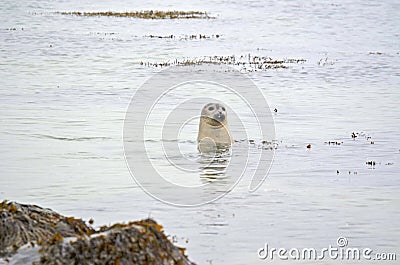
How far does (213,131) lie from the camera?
1806 cm

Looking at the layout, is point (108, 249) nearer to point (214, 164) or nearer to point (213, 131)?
point (214, 164)

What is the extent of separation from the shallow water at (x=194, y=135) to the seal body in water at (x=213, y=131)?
458mm

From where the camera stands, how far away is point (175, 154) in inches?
674

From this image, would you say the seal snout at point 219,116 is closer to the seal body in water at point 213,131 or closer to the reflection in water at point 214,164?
the seal body in water at point 213,131

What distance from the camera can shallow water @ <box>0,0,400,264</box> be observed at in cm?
1189

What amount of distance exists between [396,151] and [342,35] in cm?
3049

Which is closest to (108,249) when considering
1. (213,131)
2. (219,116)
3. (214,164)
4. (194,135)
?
(214,164)

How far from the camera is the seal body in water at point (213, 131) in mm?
18016

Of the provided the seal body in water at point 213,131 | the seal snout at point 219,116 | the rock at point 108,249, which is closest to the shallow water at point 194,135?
→ the seal body in water at point 213,131

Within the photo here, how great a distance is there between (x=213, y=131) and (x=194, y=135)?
4.12 feet

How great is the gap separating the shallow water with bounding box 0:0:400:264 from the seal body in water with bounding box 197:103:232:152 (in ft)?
1.50

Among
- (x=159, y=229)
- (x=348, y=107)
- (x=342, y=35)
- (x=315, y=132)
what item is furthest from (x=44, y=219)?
(x=342, y=35)

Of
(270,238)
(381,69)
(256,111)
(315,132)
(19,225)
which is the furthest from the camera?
(381,69)

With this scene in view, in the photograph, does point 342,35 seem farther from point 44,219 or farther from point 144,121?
point 44,219
